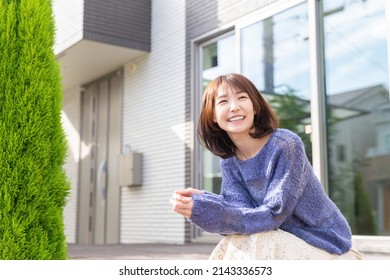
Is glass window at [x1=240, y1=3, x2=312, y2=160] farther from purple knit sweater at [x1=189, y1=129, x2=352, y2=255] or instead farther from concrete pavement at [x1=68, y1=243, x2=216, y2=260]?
purple knit sweater at [x1=189, y1=129, x2=352, y2=255]

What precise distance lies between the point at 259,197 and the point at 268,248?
0.22 meters

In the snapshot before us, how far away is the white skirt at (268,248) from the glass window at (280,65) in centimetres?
365

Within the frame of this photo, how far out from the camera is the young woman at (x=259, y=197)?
165 cm

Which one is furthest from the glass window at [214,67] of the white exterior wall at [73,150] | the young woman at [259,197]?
the young woman at [259,197]

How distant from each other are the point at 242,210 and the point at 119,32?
5.41 m

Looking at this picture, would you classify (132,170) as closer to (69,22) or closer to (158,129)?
(158,129)

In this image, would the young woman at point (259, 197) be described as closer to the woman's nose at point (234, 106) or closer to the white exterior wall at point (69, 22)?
the woman's nose at point (234, 106)

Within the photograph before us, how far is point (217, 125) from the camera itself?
6.47ft

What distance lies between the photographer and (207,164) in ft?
19.5

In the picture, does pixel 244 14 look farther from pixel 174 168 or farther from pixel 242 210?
pixel 242 210

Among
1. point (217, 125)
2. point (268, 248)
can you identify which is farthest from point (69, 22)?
point (268, 248)

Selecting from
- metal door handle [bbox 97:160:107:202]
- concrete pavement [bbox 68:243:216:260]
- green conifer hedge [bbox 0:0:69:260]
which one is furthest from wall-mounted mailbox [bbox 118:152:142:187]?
green conifer hedge [bbox 0:0:69:260]

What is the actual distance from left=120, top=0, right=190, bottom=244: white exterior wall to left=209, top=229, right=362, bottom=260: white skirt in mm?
4453
